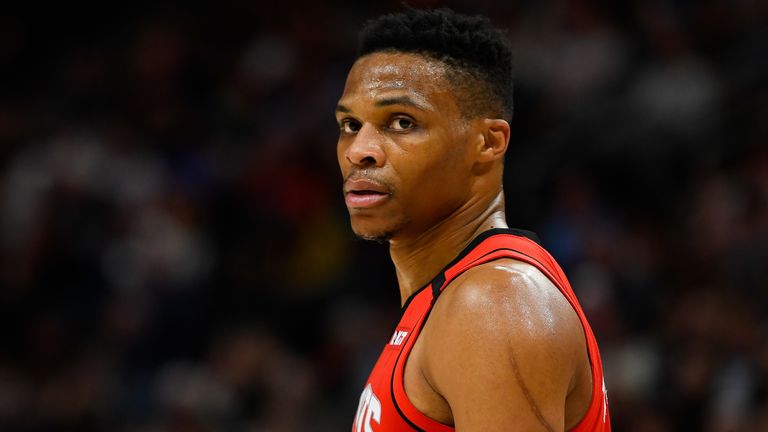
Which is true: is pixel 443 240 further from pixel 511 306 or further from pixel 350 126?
pixel 511 306

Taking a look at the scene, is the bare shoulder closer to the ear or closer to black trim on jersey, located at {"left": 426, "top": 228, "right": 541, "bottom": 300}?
black trim on jersey, located at {"left": 426, "top": 228, "right": 541, "bottom": 300}

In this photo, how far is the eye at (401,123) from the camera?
3000 mm

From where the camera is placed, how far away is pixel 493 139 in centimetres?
313

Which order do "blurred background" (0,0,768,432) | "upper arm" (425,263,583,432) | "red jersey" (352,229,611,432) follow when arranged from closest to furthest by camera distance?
1. "upper arm" (425,263,583,432)
2. "red jersey" (352,229,611,432)
3. "blurred background" (0,0,768,432)

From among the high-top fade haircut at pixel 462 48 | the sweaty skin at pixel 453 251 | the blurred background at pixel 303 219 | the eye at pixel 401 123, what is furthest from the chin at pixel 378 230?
the blurred background at pixel 303 219

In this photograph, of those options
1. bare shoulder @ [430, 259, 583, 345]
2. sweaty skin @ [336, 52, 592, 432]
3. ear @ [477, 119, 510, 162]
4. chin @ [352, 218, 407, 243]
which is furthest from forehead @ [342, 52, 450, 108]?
bare shoulder @ [430, 259, 583, 345]

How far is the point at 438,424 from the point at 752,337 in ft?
15.0

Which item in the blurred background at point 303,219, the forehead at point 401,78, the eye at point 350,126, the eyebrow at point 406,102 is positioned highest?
the forehead at point 401,78

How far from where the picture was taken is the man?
2.43 m

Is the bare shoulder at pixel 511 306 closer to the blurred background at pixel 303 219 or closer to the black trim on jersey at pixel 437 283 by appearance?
the black trim on jersey at pixel 437 283

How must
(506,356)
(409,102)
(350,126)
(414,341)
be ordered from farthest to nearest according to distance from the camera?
(350,126), (409,102), (414,341), (506,356)

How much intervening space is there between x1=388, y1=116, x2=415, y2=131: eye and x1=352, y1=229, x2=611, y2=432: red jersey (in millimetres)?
395

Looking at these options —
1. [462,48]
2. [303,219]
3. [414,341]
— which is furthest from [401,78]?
[303,219]

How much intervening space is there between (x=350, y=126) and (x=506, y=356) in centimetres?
105
